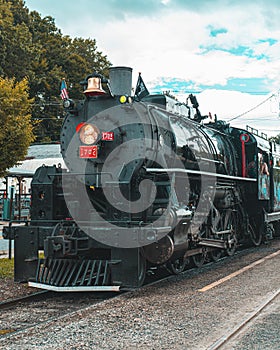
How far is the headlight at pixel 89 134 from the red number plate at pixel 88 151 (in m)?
0.10

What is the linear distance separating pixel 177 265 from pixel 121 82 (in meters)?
3.69

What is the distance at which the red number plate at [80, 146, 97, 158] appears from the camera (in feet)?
27.6

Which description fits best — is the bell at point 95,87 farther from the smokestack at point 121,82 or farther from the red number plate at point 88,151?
the red number plate at point 88,151

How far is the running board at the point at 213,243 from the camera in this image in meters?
9.93

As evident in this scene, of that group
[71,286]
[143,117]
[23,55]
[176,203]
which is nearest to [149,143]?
[143,117]

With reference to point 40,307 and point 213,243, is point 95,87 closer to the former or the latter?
point 40,307

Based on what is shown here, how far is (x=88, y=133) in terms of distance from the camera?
8.55 metres

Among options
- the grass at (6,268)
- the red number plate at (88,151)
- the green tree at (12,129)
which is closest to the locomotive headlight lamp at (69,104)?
the red number plate at (88,151)

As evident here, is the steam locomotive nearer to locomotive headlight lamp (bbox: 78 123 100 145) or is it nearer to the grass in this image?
locomotive headlight lamp (bbox: 78 123 100 145)

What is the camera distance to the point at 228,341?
5.21 m

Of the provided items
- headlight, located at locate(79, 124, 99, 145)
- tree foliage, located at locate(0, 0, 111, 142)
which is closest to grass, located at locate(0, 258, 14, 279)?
headlight, located at locate(79, 124, 99, 145)

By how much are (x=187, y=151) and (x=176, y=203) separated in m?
1.40

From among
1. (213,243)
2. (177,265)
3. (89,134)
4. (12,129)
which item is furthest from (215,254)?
(12,129)

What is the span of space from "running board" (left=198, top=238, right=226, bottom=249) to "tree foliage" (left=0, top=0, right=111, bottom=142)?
24.1 meters
